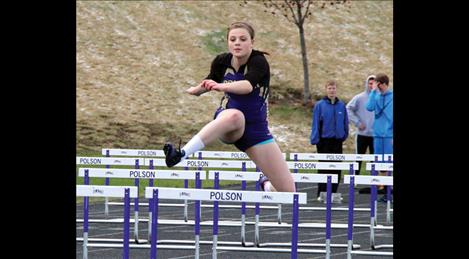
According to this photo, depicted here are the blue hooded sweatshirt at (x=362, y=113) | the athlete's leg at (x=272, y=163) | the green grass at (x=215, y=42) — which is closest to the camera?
the athlete's leg at (x=272, y=163)

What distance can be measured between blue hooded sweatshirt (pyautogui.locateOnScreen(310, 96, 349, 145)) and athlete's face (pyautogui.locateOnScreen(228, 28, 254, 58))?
907 centimetres

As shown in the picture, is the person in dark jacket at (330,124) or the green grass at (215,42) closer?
the person in dark jacket at (330,124)

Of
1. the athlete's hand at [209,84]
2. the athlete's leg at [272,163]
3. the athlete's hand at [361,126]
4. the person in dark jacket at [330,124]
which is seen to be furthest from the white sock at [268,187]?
the athlete's hand at [361,126]

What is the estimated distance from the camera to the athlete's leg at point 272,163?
10.2 m

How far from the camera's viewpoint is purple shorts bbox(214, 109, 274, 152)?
1005 centimetres

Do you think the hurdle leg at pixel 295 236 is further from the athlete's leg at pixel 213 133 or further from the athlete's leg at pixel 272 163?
the athlete's leg at pixel 213 133

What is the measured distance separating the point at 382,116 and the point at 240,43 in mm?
9164

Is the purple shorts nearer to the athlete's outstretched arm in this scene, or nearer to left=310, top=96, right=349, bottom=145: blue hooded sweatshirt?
the athlete's outstretched arm

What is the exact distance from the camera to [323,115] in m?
19.2

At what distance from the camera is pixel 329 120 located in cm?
1922

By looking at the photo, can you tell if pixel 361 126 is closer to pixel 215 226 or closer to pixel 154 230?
pixel 215 226

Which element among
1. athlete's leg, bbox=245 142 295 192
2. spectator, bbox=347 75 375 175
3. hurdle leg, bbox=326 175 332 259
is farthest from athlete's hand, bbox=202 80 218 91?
spectator, bbox=347 75 375 175
